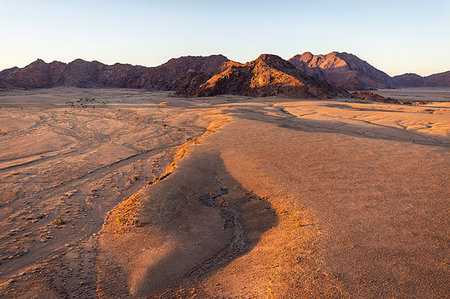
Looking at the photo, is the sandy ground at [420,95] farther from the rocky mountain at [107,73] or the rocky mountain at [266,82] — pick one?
the rocky mountain at [107,73]

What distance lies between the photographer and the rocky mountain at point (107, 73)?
307 feet

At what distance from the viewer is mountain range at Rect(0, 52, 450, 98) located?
5081 cm

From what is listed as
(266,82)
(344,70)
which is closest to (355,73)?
(344,70)

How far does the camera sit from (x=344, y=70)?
378 feet

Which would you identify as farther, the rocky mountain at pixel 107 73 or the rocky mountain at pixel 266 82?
the rocky mountain at pixel 107 73

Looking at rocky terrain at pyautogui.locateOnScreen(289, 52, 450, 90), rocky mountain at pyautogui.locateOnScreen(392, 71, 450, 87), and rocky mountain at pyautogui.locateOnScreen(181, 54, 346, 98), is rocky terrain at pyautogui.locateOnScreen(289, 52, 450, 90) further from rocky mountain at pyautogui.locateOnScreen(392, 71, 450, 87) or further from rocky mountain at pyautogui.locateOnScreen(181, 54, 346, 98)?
rocky mountain at pyautogui.locateOnScreen(181, 54, 346, 98)

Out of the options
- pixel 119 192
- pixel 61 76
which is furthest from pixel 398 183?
pixel 61 76

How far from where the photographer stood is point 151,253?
15.5 ft

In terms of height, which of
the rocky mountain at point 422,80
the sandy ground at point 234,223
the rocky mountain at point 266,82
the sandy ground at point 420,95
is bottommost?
the sandy ground at point 234,223

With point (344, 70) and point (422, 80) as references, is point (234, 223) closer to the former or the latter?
point (344, 70)

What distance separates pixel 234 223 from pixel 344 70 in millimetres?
127634

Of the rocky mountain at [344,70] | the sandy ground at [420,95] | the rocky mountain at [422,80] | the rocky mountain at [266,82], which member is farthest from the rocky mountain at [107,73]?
the rocky mountain at [422,80]

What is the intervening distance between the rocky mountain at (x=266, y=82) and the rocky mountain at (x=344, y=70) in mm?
51525

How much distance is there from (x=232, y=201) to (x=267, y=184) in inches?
44.4
